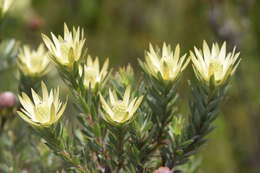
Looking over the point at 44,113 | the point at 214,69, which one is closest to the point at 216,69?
the point at 214,69

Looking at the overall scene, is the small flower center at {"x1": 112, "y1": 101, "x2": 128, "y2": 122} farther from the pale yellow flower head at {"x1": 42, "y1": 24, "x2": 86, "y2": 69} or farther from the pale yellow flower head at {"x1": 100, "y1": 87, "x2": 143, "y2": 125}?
the pale yellow flower head at {"x1": 42, "y1": 24, "x2": 86, "y2": 69}

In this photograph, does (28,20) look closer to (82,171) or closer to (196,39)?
(196,39)

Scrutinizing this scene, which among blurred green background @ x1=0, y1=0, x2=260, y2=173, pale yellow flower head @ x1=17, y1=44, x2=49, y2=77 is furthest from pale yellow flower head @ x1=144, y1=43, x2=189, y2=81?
blurred green background @ x1=0, y1=0, x2=260, y2=173

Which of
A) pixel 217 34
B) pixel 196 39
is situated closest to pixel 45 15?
pixel 196 39

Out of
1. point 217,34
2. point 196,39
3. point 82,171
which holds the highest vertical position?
point 196,39

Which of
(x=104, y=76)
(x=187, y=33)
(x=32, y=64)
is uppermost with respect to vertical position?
(x=187, y=33)

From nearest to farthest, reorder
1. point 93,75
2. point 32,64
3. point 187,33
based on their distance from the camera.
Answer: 1. point 93,75
2. point 32,64
3. point 187,33

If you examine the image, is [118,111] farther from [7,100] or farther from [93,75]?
[7,100]
